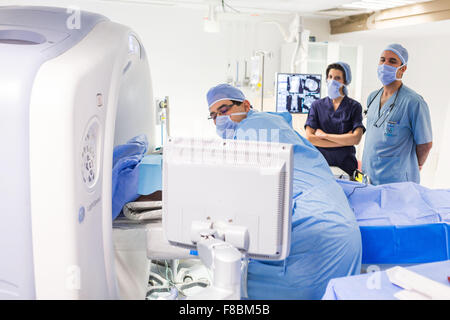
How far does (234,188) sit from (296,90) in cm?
394

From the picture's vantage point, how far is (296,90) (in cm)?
486

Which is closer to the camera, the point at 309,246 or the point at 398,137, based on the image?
the point at 309,246

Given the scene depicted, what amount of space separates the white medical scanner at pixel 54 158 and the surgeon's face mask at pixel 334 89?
2061 mm

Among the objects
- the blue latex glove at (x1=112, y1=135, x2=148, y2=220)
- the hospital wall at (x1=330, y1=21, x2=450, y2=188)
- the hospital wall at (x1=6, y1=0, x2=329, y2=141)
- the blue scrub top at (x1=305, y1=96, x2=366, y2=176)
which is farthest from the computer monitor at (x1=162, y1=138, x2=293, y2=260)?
the hospital wall at (x1=330, y1=21, x2=450, y2=188)

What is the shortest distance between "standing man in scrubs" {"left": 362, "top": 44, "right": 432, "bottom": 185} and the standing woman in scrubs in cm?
11

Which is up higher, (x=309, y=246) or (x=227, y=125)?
(x=227, y=125)

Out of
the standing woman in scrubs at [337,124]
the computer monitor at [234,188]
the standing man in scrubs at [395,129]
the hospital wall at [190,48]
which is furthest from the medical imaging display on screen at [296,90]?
the computer monitor at [234,188]

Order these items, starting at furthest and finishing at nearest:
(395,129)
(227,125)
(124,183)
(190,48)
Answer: (190,48) < (395,129) < (227,125) < (124,183)

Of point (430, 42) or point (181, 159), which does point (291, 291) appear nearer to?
point (181, 159)

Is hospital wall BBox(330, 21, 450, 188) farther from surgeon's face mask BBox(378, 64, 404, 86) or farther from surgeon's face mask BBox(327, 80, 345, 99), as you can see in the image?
surgeon's face mask BBox(378, 64, 404, 86)

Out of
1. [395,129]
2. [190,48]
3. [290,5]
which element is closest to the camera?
[395,129]

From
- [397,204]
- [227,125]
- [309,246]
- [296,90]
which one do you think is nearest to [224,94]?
[227,125]

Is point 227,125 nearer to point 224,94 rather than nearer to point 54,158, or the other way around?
point 224,94

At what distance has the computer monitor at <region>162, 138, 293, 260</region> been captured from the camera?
108cm
